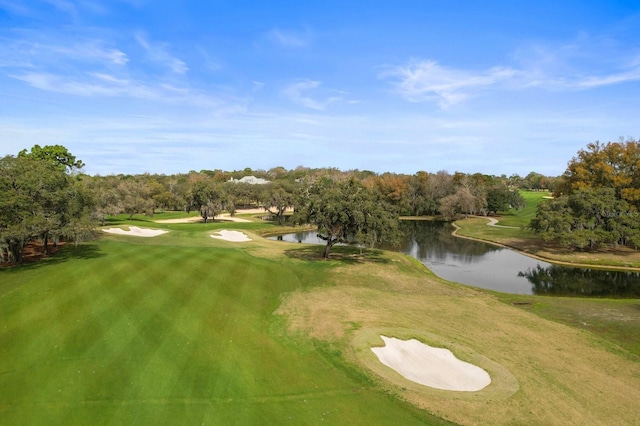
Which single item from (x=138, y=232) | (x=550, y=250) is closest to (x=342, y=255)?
(x=138, y=232)

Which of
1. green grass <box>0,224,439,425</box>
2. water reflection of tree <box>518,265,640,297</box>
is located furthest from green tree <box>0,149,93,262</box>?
water reflection of tree <box>518,265,640,297</box>

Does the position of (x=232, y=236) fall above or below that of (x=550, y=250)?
above

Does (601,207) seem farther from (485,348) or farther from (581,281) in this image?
(485,348)

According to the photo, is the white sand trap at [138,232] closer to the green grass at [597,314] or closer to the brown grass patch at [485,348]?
the brown grass patch at [485,348]

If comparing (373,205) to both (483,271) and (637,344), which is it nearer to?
(483,271)

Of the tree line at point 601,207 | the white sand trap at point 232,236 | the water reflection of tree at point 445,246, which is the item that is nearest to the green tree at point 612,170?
the tree line at point 601,207

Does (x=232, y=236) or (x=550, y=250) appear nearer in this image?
(x=550, y=250)
